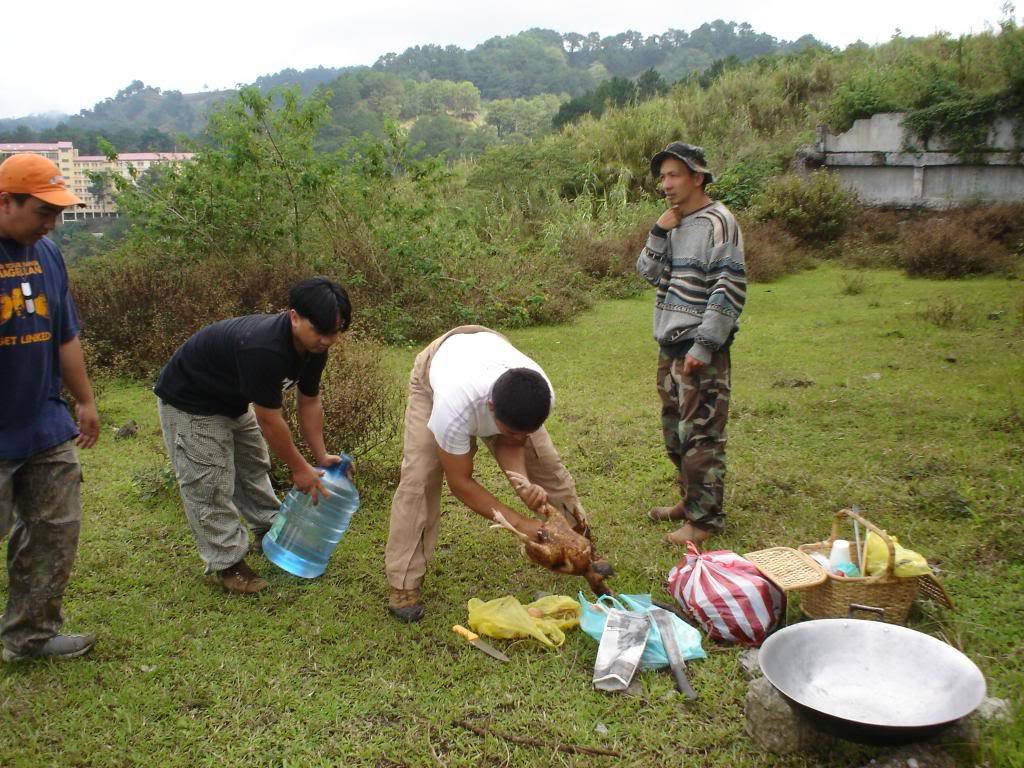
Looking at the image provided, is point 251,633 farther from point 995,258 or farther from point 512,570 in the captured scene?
point 995,258

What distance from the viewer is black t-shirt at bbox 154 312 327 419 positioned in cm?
331

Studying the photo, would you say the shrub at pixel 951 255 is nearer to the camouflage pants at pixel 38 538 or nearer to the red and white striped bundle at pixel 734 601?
the red and white striped bundle at pixel 734 601

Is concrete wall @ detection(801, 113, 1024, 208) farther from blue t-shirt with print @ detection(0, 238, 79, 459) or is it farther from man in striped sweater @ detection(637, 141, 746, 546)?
blue t-shirt with print @ detection(0, 238, 79, 459)

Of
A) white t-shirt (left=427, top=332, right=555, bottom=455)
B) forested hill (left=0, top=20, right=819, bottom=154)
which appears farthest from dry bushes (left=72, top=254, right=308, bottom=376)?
forested hill (left=0, top=20, right=819, bottom=154)

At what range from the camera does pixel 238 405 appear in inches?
145

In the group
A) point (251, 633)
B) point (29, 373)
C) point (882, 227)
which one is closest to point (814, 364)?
point (251, 633)

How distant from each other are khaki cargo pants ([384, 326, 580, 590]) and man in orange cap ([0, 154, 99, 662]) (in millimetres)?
1290

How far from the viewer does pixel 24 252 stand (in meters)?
2.96

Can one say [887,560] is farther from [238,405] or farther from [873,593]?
[238,405]

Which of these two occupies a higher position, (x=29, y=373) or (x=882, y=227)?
(x=29, y=373)

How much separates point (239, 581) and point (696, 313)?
8.41 feet

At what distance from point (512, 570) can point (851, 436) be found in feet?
9.49

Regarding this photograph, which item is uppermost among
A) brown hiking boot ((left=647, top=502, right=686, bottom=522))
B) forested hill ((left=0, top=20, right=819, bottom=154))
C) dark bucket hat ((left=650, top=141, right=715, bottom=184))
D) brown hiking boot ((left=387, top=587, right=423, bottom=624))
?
forested hill ((left=0, top=20, right=819, bottom=154))

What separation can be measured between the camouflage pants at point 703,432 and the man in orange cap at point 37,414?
2.71m
